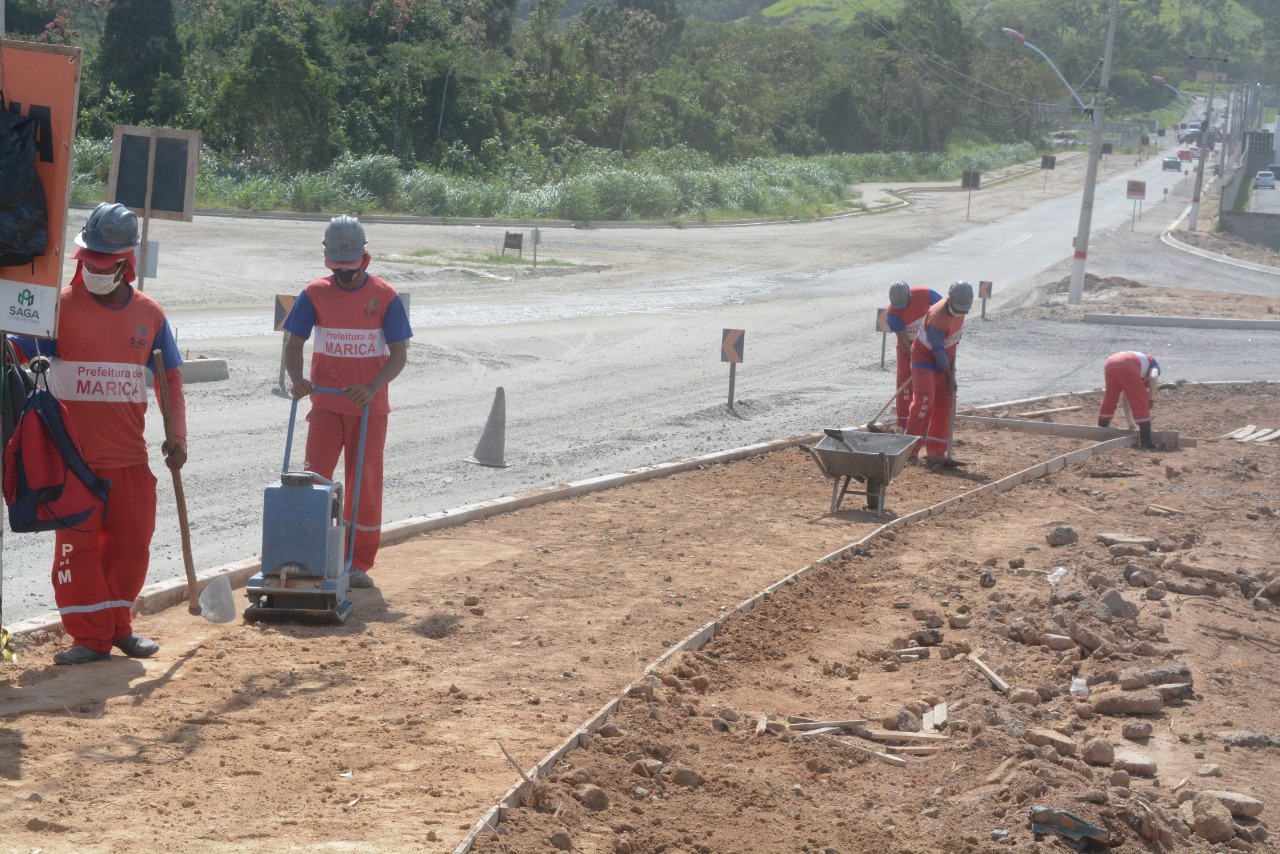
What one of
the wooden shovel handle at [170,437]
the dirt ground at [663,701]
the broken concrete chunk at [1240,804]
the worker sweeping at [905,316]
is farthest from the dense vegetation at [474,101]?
the broken concrete chunk at [1240,804]

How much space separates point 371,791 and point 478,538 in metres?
4.25

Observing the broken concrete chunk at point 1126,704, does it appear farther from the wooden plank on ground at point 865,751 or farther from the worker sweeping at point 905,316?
the worker sweeping at point 905,316

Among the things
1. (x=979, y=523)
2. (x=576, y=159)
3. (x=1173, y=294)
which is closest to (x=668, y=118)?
(x=576, y=159)

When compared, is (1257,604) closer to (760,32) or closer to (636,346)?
(636,346)

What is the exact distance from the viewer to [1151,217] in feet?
197

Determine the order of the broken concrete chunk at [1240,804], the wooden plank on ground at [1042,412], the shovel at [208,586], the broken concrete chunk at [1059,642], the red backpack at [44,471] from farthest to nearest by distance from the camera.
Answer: the wooden plank on ground at [1042,412], the broken concrete chunk at [1059,642], the shovel at [208,586], the red backpack at [44,471], the broken concrete chunk at [1240,804]

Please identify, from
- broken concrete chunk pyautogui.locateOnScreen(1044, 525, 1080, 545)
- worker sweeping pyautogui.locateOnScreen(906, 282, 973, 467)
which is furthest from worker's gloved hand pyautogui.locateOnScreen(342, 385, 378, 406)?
worker sweeping pyautogui.locateOnScreen(906, 282, 973, 467)

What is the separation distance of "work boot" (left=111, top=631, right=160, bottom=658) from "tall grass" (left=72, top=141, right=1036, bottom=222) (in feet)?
94.7

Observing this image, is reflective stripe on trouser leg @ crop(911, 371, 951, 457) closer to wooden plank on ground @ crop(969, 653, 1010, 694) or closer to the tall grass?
wooden plank on ground @ crop(969, 653, 1010, 694)

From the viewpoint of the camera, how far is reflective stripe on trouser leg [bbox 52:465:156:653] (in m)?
→ 5.88

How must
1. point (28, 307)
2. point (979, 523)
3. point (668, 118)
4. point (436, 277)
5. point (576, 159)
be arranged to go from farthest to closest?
point (668, 118)
point (576, 159)
point (436, 277)
point (979, 523)
point (28, 307)

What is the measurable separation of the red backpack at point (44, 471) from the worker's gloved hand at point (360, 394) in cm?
159

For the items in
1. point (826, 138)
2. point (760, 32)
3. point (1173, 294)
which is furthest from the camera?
point (760, 32)

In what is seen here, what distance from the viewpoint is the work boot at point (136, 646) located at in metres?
6.04
